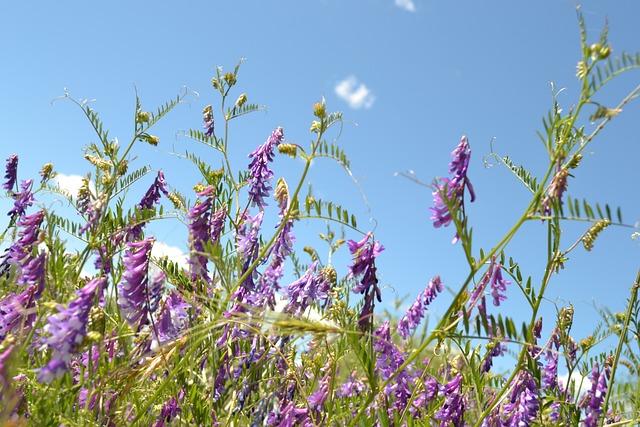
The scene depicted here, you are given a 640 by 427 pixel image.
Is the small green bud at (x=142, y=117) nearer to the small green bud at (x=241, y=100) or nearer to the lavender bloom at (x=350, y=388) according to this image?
the small green bud at (x=241, y=100)

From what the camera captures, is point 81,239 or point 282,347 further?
point 81,239

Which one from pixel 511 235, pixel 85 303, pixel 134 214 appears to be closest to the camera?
pixel 85 303

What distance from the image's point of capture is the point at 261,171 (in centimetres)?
295

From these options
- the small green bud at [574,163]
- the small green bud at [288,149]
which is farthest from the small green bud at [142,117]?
the small green bud at [574,163]

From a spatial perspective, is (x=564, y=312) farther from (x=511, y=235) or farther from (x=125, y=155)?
(x=125, y=155)

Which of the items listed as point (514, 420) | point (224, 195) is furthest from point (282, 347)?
point (514, 420)

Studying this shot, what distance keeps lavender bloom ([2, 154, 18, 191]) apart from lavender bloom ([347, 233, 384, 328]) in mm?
3752

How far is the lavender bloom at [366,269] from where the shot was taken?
205cm

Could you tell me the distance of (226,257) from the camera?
7.83 feet

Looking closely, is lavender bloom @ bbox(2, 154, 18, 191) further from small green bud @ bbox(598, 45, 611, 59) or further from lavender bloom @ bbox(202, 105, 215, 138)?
small green bud @ bbox(598, 45, 611, 59)

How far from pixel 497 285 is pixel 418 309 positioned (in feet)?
3.34

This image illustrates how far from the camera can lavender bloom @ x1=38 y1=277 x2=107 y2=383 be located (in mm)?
1433

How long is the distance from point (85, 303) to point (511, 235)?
1.06 meters

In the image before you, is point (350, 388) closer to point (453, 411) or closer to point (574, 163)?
point (453, 411)
